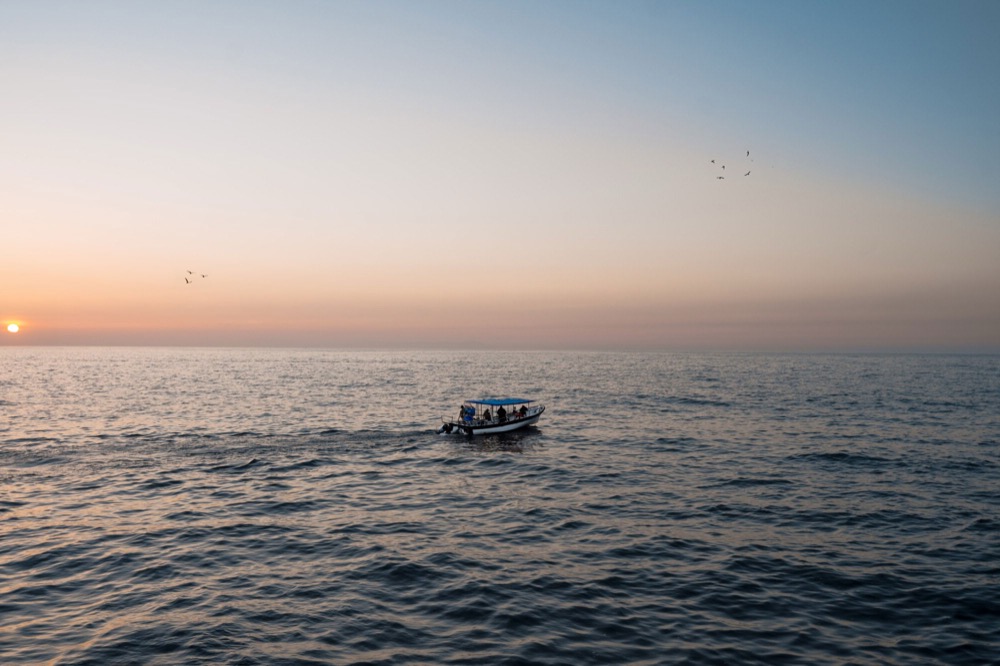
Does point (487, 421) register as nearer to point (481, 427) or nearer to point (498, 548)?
point (481, 427)

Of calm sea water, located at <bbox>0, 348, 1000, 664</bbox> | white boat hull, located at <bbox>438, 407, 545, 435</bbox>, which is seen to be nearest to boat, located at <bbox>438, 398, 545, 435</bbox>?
white boat hull, located at <bbox>438, 407, 545, 435</bbox>

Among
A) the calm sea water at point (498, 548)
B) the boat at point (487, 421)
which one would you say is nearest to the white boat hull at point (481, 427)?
the boat at point (487, 421)

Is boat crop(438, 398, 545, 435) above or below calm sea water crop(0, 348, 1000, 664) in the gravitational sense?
above

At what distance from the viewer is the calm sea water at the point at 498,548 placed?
62.1 ft

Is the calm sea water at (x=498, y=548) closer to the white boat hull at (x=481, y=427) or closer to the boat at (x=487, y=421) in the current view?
the white boat hull at (x=481, y=427)

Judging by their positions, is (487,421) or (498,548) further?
(487,421)

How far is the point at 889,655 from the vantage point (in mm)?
18031

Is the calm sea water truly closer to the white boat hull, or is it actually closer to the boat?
the white boat hull

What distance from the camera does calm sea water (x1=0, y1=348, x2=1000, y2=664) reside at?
62.1ft

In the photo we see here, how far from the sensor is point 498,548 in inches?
1088

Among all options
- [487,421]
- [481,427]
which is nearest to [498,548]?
[481,427]

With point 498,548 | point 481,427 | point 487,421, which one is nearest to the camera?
point 498,548

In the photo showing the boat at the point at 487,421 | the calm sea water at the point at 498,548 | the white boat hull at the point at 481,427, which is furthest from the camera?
the boat at the point at 487,421

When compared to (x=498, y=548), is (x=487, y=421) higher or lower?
higher
